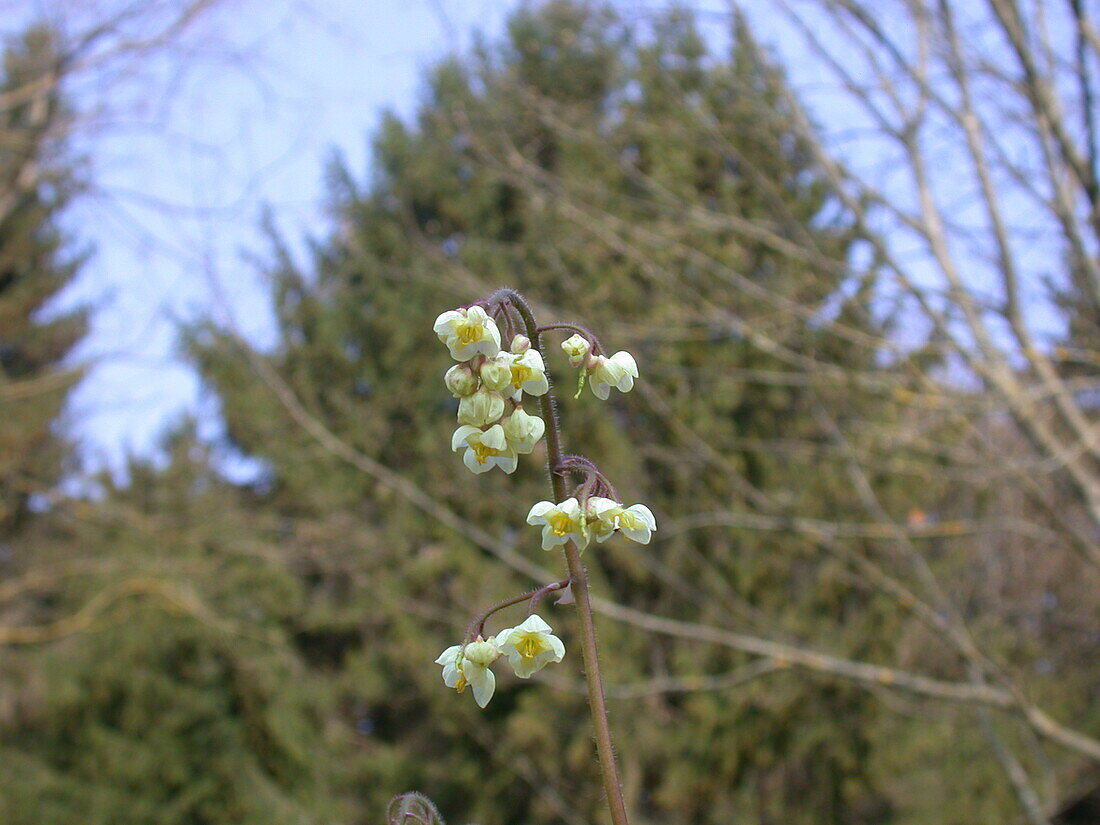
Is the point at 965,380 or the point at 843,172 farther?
the point at 965,380

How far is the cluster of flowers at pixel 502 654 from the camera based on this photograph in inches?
32.0

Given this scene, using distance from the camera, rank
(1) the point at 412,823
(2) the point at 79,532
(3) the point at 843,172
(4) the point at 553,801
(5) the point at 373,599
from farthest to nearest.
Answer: (2) the point at 79,532 → (5) the point at 373,599 → (4) the point at 553,801 → (3) the point at 843,172 → (1) the point at 412,823

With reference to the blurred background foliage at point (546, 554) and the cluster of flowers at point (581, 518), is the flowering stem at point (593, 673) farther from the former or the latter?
the blurred background foliage at point (546, 554)

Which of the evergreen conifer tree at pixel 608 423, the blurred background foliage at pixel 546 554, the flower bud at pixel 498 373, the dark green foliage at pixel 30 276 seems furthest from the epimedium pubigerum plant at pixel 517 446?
the dark green foliage at pixel 30 276

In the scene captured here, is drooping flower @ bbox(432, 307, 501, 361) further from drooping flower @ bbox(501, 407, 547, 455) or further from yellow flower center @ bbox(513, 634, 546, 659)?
yellow flower center @ bbox(513, 634, 546, 659)

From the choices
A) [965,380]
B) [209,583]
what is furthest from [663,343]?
[209,583]

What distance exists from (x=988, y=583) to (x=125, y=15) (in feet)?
26.3

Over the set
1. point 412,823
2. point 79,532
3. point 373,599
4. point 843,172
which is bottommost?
point 412,823

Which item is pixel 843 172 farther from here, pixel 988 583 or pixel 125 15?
pixel 125 15

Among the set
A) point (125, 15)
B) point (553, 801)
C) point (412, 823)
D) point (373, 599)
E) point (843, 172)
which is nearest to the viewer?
point (412, 823)

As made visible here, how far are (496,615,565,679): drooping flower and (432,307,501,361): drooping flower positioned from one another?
24cm

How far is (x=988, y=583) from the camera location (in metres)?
7.78

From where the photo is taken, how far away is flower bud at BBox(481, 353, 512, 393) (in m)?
0.77

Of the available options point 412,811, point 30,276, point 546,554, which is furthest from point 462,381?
point 30,276
